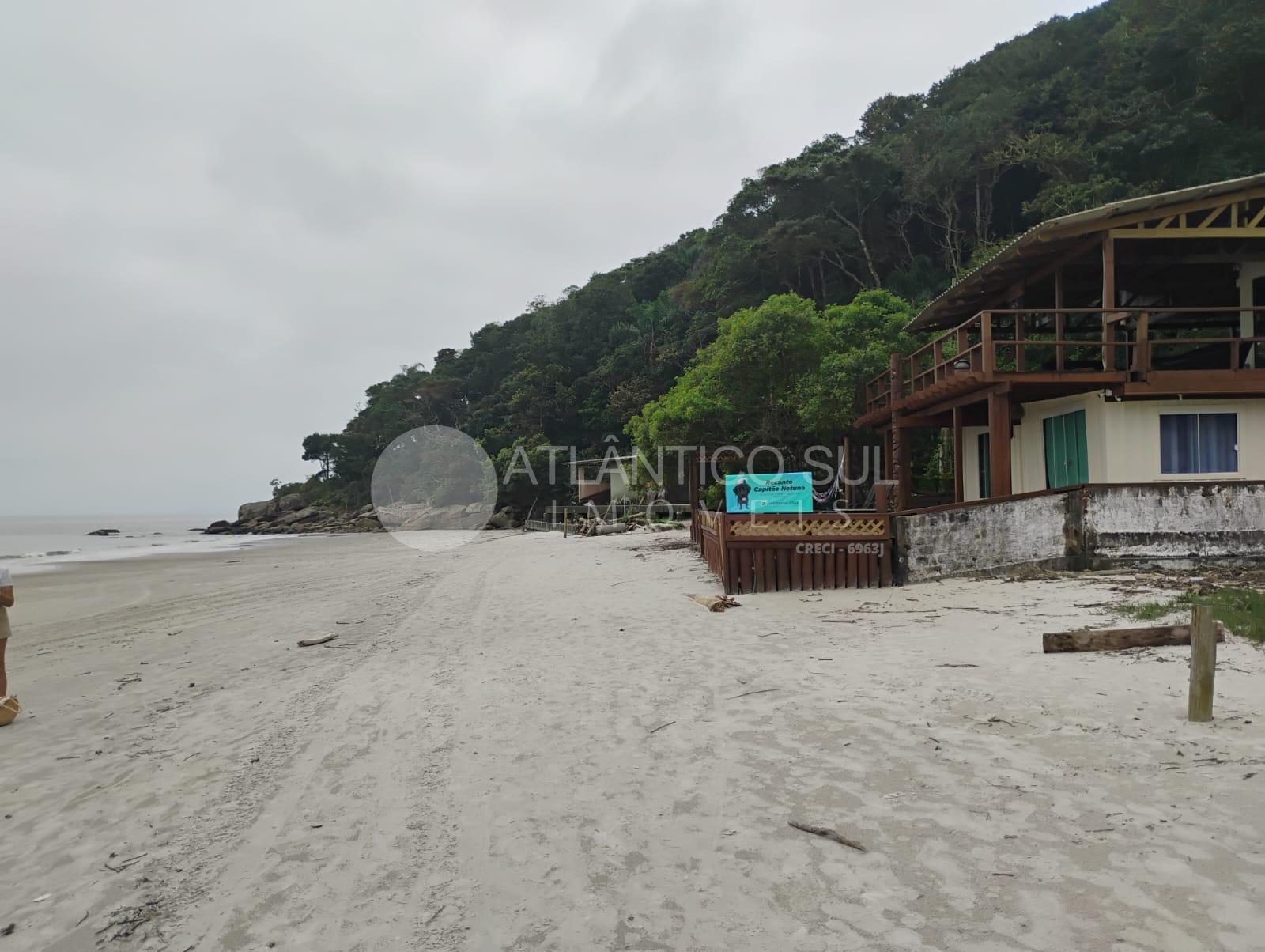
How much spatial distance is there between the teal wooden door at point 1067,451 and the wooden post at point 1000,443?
1079mm

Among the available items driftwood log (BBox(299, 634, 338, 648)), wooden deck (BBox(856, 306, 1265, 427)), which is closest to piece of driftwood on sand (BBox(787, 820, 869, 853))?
driftwood log (BBox(299, 634, 338, 648))

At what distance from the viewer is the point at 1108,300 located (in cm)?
1281

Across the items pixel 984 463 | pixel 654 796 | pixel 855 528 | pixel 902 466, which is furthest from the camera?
pixel 902 466

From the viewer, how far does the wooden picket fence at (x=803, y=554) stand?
1200cm

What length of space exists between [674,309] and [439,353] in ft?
113

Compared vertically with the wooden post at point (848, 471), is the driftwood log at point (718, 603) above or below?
below

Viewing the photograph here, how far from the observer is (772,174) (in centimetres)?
4203

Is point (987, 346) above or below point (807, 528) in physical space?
above

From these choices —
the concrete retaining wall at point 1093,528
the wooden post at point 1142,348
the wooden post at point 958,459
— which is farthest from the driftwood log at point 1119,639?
the wooden post at point 958,459

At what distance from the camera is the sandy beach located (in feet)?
10.4

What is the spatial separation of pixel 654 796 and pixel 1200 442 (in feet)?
44.0

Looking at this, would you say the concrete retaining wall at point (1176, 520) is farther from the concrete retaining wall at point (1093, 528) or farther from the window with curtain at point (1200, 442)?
the window with curtain at point (1200, 442)

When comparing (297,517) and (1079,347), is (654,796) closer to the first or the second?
(1079,347)

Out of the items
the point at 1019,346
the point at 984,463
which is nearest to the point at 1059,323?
the point at 1019,346
